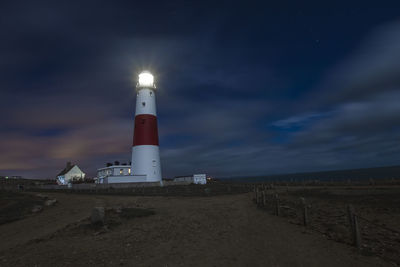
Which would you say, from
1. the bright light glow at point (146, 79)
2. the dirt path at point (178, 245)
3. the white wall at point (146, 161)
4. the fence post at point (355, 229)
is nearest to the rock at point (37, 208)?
the dirt path at point (178, 245)

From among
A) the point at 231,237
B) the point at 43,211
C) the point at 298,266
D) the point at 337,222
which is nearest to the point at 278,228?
the point at 231,237

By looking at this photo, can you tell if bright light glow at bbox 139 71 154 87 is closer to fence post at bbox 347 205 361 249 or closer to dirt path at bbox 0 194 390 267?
dirt path at bbox 0 194 390 267

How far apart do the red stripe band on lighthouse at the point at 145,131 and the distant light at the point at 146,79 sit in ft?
19.2

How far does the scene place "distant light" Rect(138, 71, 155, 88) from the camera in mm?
40281

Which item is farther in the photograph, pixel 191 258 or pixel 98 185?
pixel 98 185

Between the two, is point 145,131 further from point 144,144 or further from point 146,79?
point 146,79

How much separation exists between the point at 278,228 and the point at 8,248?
12.0 meters

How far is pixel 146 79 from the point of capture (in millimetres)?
40625

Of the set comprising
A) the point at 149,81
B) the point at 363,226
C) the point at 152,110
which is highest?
the point at 149,81

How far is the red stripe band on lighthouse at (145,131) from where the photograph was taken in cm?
3744

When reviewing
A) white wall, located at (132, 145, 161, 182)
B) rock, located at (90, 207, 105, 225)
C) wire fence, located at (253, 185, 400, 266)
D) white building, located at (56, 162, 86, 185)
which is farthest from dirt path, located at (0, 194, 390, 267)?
white building, located at (56, 162, 86, 185)

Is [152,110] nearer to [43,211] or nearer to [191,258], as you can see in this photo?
[43,211]

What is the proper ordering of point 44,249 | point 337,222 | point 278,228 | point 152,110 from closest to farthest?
point 44,249 → point 278,228 → point 337,222 → point 152,110

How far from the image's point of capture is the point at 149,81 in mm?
40656
